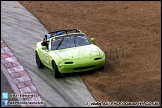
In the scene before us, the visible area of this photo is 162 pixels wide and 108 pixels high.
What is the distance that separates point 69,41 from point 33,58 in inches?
134

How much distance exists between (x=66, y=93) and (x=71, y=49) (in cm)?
252

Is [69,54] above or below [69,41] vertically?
below

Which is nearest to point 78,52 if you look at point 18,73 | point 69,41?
point 69,41

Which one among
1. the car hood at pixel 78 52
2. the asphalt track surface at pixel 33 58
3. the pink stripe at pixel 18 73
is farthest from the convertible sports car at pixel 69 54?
the pink stripe at pixel 18 73

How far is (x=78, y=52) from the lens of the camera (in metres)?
15.8

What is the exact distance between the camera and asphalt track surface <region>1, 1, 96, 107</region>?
45.0 ft

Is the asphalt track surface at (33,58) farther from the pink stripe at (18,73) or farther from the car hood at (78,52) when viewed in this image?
the car hood at (78,52)

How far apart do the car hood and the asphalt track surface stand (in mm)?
837

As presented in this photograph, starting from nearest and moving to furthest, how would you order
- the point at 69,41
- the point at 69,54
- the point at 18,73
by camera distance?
the point at 69,54
the point at 69,41
the point at 18,73

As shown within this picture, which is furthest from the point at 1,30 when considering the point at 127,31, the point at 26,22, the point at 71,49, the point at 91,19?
the point at 71,49

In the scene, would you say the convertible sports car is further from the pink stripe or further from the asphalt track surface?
the pink stripe

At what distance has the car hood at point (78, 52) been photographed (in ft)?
51.1

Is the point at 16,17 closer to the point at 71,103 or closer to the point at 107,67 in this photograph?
the point at 107,67

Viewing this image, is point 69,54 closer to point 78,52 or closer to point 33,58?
point 78,52
